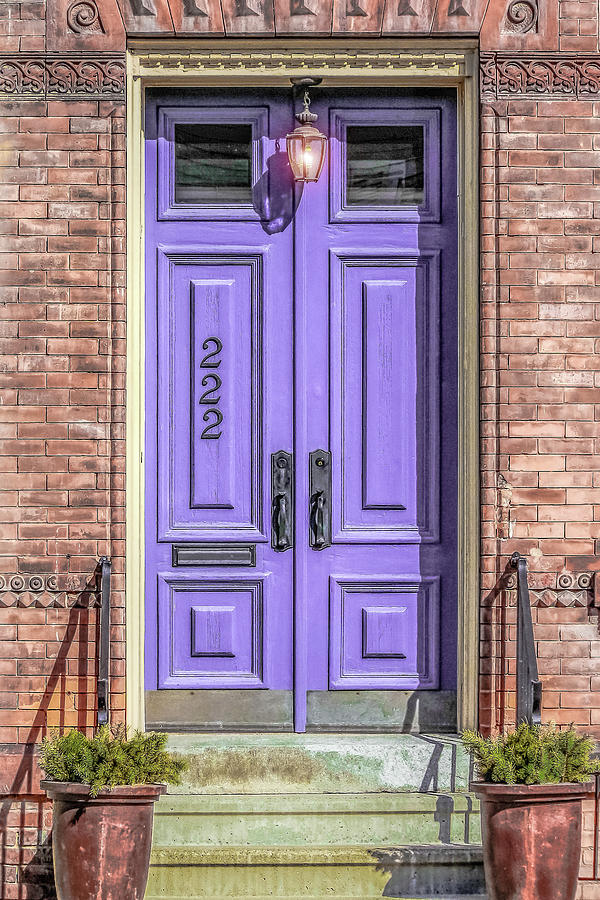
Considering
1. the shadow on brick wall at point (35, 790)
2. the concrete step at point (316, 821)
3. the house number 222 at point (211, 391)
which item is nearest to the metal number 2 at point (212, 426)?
the house number 222 at point (211, 391)

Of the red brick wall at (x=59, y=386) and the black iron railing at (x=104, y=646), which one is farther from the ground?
the red brick wall at (x=59, y=386)

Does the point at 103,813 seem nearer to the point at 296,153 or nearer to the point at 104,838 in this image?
the point at 104,838

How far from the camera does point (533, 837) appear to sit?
4402 millimetres

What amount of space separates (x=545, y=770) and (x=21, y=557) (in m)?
2.61

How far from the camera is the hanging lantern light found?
5395 mm

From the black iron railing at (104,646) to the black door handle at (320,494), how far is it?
107 centimetres

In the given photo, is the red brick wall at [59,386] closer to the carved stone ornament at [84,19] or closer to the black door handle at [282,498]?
the carved stone ornament at [84,19]

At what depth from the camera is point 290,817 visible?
496cm

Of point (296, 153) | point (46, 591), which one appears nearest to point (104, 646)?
point (46, 591)

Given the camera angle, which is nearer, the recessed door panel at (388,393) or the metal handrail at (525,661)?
the metal handrail at (525,661)

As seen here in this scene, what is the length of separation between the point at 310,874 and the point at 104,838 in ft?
3.23

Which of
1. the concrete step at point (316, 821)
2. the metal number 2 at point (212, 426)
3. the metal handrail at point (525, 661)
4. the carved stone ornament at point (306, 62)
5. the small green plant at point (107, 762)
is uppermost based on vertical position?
the carved stone ornament at point (306, 62)

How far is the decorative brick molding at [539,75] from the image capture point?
5254 mm

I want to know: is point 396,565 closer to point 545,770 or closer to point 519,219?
point 545,770
